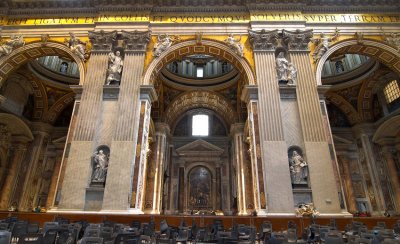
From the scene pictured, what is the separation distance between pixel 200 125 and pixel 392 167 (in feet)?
39.5

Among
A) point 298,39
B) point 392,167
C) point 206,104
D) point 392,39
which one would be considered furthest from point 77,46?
point 392,167

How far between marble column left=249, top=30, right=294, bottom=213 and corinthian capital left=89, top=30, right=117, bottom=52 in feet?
20.6

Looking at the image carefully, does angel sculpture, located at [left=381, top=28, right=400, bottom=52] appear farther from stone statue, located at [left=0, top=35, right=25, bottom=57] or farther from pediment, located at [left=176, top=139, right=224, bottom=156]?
stone statue, located at [left=0, top=35, right=25, bottom=57]

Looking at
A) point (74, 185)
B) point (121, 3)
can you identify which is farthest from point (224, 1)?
point (74, 185)

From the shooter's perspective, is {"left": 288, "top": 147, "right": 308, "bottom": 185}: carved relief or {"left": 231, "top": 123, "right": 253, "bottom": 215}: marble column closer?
{"left": 288, "top": 147, "right": 308, "bottom": 185}: carved relief

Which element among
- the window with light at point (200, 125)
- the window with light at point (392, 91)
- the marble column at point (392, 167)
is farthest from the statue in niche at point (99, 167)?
the window with light at point (392, 91)

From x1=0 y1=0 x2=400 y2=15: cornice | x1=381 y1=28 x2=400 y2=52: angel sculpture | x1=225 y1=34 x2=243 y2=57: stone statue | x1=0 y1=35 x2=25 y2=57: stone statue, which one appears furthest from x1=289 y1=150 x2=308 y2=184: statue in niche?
x1=0 y1=35 x2=25 y2=57: stone statue

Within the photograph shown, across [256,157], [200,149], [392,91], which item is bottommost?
[256,157]

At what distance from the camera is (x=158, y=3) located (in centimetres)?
1243

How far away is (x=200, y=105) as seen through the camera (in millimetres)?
19375

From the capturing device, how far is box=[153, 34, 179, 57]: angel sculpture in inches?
462

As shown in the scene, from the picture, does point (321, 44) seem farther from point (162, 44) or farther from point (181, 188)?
point (181, 188)

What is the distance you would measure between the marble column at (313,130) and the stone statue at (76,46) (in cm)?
910

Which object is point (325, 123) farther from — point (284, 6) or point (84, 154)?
point (84, 154)
